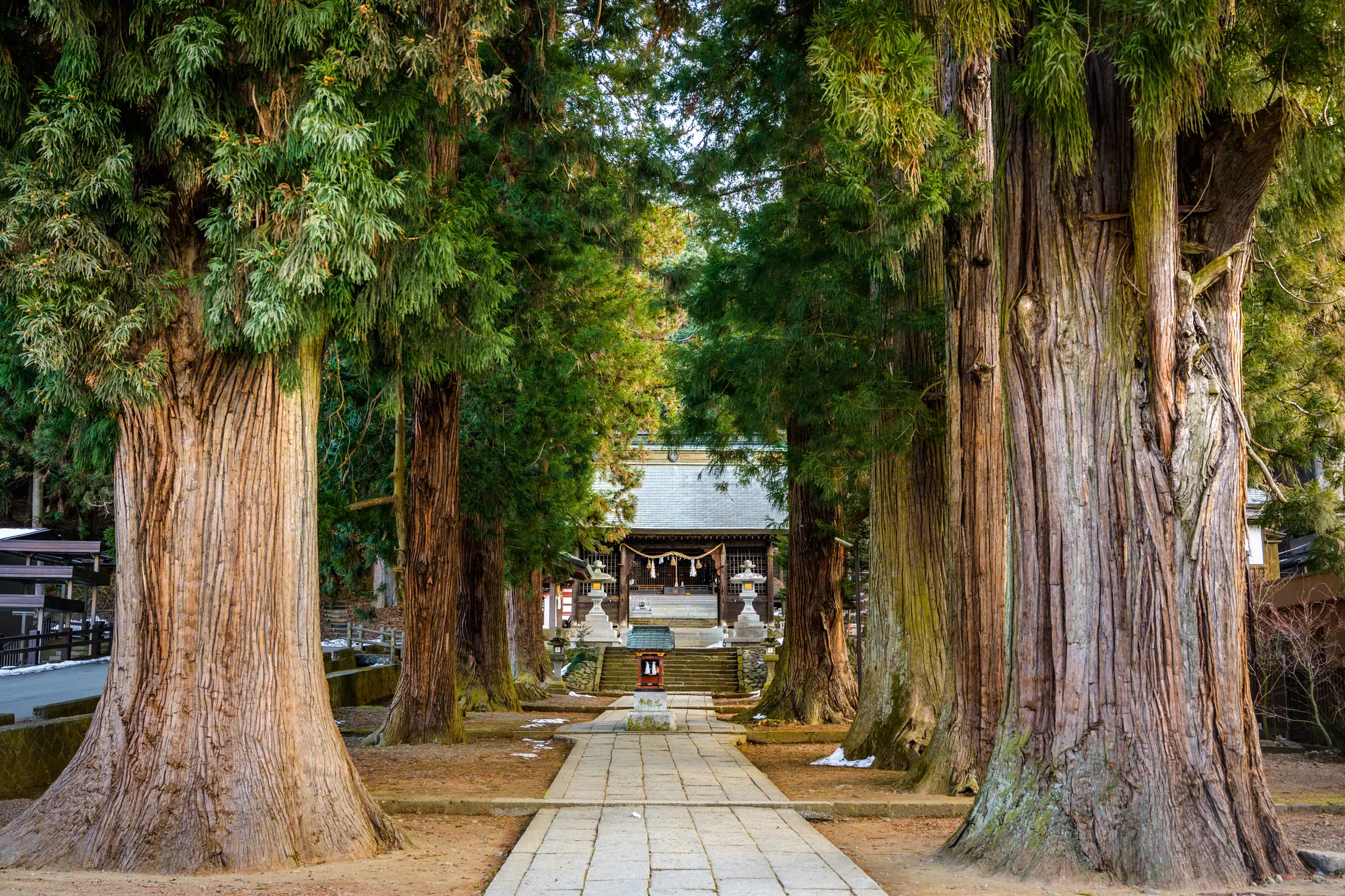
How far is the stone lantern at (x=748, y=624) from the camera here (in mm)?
28766

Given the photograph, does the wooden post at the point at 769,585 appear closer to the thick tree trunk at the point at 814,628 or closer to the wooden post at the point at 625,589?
the wooden post at the point at 625,589

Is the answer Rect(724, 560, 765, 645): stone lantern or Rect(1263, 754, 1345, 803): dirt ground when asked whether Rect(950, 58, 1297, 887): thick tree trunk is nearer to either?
Rect(1263, 754, 1345, 803): dirt ground

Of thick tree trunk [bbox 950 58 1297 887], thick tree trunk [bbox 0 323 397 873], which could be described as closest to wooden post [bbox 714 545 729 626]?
thick tree trunk [bbox 0 323 397 873]

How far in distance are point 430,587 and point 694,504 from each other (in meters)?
23.2

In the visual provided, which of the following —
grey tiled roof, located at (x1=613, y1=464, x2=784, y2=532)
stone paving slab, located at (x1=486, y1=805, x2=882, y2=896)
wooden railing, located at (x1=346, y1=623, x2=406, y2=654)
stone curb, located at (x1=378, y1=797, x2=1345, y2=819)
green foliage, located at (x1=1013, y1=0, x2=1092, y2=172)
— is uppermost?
green foliage, located at (x1=1013, y1=0, x2=1092, y2=172)

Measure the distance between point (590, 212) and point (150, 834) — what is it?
8.53 metres

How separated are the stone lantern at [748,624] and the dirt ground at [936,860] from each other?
2094 cm

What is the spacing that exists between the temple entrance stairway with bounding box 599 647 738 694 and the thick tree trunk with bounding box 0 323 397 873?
66.4ft

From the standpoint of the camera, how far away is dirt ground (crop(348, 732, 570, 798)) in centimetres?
830

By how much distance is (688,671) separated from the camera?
2700 cm

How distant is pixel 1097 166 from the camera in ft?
18.6

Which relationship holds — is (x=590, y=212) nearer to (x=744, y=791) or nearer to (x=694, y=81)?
(x=694, y=81)

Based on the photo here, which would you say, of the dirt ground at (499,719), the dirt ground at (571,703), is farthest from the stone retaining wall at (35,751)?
the dirt ground at (571,703)

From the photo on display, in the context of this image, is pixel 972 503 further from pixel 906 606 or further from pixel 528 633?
pixel 528 633
